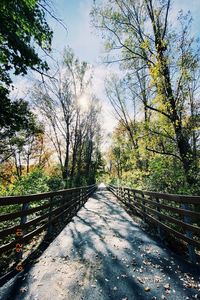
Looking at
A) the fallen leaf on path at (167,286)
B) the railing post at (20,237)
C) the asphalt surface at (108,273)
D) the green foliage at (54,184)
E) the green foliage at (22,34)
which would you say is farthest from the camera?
the green foliage at (54,184)

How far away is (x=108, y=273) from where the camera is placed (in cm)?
376

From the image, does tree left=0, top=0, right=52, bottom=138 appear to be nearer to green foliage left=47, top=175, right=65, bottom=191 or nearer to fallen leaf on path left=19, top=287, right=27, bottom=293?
fallen leaf on path left=19, top=287, right=27, bottom=293

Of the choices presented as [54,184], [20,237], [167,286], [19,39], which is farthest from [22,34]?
[54,184]

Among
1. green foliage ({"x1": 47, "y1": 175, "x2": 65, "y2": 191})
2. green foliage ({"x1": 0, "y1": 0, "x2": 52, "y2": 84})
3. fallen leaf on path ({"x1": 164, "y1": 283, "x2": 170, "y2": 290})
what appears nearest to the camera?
fallen leaf on path ({"x1": 164, "y1": 283, "x2": 170, "y2": 290})

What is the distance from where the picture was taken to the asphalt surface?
308 cm

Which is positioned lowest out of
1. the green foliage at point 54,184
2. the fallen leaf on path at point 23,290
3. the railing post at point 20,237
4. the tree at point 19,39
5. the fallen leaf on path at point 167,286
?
the fallen leaf on path at point 23,290

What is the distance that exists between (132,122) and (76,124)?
253 inches

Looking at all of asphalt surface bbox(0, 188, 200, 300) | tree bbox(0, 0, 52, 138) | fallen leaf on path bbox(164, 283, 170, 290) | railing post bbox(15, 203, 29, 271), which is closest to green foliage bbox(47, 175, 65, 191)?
tree bbox(0, 0, 52, 138)

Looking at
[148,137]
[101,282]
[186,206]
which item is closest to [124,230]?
[186,206]

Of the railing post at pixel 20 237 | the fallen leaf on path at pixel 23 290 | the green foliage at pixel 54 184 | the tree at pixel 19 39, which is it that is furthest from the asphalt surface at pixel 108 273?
the green foliage at pixel 54 184

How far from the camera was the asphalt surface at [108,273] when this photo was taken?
3.08 metres

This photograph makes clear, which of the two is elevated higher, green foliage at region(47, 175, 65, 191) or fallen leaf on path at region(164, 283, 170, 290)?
green foliage at region(47, 175, 65, 191)

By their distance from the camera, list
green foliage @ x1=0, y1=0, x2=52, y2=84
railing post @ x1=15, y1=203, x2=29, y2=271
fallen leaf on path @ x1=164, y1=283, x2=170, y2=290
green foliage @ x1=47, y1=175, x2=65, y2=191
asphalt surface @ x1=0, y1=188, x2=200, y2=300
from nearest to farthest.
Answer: asphalt surface @ x1=0, y1=188, x2=200, y2=300, fallen leaf on path @ x1=164, y1=283, x2=170, y2=290, railing post @ x1=15, y1=203, x2=29, y2=271, green foliage @ x1=0, y1=0, x2=52, y2=84, green foliage @ x1=47, y1=175, x2=65, y2=191

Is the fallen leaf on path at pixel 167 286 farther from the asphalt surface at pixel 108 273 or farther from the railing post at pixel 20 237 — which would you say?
the railing post at pixel 20 237
